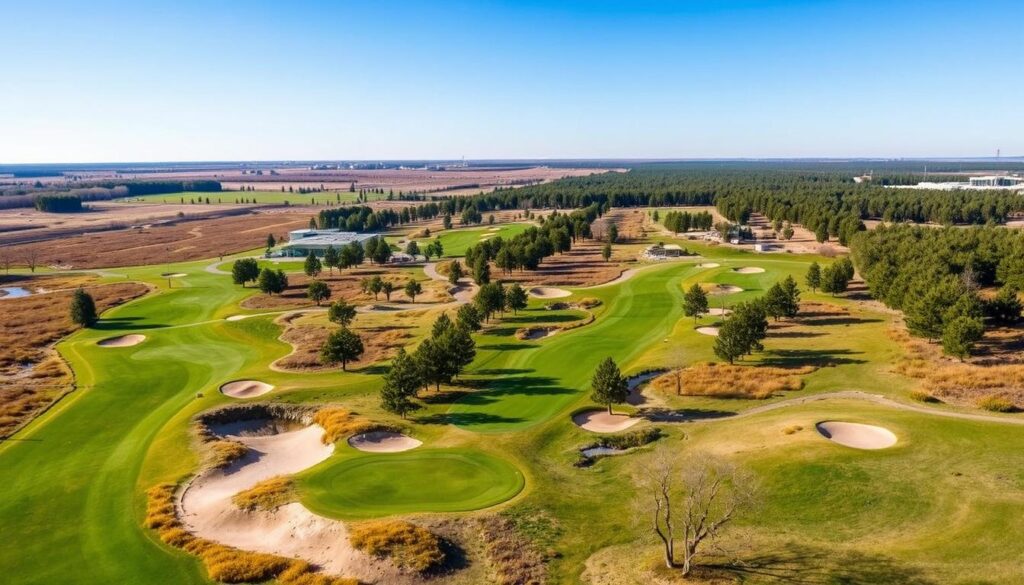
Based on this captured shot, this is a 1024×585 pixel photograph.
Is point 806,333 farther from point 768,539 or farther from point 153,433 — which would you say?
point 153,433

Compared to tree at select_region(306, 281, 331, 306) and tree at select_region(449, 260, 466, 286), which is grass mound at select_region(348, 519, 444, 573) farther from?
tree at select_region(449, 260, 466, 286)

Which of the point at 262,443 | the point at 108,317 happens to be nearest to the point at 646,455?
the point at 262,443

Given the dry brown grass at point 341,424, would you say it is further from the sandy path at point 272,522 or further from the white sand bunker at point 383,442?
the sandy path at point 272,522

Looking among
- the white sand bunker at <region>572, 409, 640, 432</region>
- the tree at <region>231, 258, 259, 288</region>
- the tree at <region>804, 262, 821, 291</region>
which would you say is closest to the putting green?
the white sand bunker at <region>572, 409, 640, 432</region>

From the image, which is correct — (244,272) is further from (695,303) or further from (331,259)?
(695,303)

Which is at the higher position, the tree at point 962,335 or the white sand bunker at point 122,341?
the tree at point 962,335

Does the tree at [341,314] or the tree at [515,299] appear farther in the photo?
the tree at [515,299]

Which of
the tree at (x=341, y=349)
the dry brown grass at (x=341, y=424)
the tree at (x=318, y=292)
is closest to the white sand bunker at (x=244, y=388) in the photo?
the tree at (x=341, y=349)
